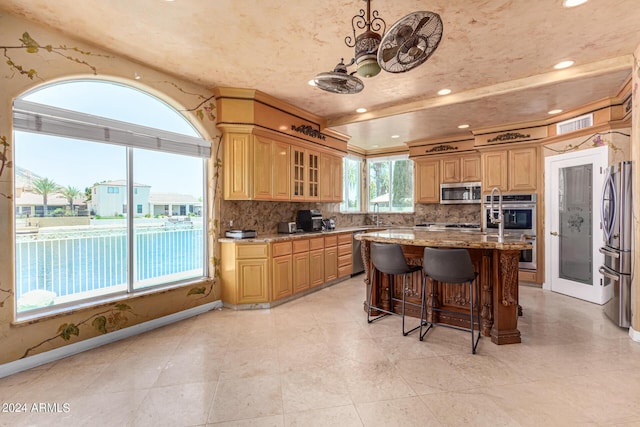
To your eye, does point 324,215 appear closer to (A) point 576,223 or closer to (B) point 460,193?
(B) point 460,193

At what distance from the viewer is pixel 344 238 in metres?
5.58

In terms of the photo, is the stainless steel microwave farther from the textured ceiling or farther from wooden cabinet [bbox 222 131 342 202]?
wooden cabinet [bbox 222 131 342 202]

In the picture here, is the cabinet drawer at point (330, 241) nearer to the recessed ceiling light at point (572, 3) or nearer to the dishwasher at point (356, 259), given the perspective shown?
the dishwasher at point (356, 259)

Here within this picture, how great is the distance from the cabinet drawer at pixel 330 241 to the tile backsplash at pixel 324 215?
0.75 m

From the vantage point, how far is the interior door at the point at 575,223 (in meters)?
4.17

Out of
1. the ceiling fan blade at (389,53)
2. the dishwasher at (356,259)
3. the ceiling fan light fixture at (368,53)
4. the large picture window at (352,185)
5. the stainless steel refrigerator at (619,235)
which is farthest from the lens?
the large picture window at (352,185)

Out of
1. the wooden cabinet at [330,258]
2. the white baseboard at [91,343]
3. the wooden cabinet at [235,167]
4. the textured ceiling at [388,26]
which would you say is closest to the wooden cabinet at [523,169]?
the textured ceiling at [388,26]

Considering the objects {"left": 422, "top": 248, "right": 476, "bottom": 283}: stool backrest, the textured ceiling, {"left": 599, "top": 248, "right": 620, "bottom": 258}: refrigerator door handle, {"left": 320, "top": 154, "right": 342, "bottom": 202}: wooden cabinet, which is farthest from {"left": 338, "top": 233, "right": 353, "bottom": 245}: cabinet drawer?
{"left": 599, "top": 248, "right": 620, "bottom": 258}: refrigerator door handle

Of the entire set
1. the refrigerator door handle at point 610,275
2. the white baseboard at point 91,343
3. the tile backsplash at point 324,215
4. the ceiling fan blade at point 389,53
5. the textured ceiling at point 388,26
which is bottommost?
the white baseboard at point 91,343

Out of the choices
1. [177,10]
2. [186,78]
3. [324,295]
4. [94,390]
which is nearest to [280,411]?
[94,390]

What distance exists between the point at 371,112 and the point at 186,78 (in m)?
2.66

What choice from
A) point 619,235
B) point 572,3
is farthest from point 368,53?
point 619,235

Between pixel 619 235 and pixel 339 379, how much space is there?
3.35m

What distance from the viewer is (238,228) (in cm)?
440
